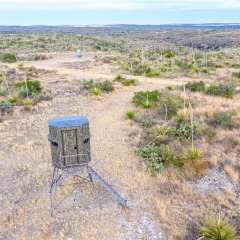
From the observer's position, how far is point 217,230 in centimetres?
473

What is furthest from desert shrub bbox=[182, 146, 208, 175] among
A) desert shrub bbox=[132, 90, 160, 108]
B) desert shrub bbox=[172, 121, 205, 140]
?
desert shrub bbox=[132, 90, 160, 108]

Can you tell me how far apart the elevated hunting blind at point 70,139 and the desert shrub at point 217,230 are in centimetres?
231

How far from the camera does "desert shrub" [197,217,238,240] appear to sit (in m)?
4.64

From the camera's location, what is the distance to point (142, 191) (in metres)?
6.32

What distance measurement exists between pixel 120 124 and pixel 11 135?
3.69 meters

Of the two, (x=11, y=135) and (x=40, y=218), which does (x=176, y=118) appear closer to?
(x=11, y=135)

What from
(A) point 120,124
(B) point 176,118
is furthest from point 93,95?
(B) point 176,118

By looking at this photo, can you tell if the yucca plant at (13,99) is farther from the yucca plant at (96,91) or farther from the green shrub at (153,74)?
the green shrub at (153,74)

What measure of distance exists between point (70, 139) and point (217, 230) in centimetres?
282

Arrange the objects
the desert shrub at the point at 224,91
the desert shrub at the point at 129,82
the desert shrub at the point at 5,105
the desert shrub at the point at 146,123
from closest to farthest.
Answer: the desert shrub at the point at 146,123 < the desert shrub at the point at 5,105 < the desert shrub at the point at 224,91 < the desert shrub at the point at 129,82

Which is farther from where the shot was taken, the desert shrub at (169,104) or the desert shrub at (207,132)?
the desert shrub at (169,104)

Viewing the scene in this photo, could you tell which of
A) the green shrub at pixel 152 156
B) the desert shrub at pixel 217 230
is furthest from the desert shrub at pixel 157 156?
the desert shrub at pixel 217 230

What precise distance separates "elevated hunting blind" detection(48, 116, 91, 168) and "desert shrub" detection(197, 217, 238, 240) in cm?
231

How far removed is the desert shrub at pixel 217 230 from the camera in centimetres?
464
